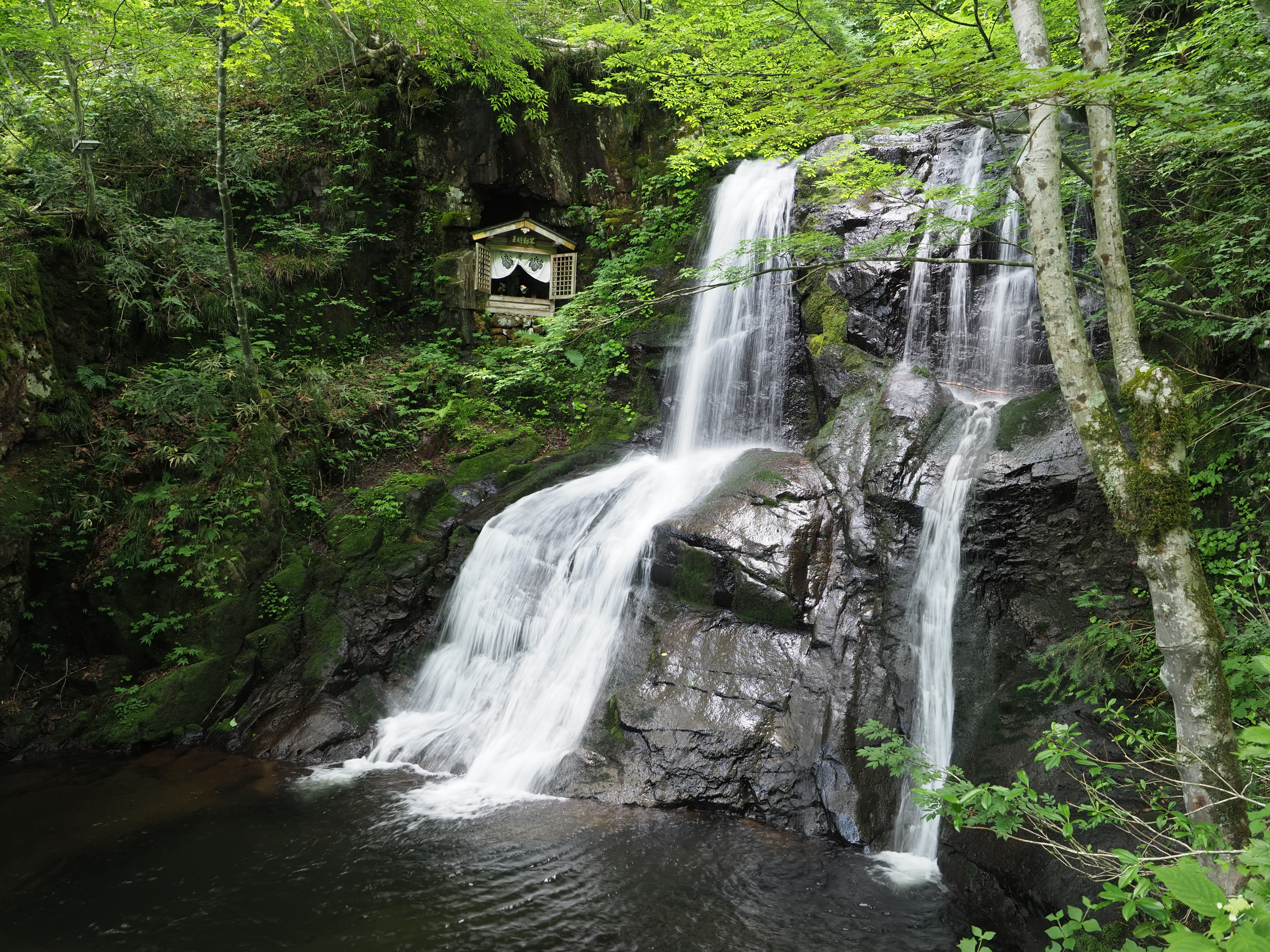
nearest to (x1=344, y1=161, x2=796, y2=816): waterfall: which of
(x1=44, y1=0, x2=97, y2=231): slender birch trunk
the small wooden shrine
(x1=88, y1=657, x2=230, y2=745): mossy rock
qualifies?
(x1=88, y1=657, x2=230, y2=745): mossy rock

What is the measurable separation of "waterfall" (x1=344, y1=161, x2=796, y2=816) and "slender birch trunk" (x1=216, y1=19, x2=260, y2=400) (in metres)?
3.79

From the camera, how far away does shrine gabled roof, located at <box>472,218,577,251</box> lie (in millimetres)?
12797

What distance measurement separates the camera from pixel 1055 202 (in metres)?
3.48

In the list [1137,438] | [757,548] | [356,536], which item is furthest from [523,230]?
[1137,438]

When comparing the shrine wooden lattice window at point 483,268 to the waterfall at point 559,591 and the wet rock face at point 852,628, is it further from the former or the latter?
the wet rock face at point 852,628

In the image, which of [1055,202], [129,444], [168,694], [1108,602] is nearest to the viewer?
[1055,202]

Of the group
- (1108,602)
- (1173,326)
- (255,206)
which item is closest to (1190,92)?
(1173,326)

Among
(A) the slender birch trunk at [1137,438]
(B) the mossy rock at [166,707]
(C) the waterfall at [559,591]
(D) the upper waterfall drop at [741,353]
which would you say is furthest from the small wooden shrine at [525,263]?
(A) the slender birch trunk at [1137,438]

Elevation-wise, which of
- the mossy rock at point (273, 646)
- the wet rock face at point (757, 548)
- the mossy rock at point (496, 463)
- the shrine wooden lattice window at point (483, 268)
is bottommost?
the mossy rock at point (273, 646)

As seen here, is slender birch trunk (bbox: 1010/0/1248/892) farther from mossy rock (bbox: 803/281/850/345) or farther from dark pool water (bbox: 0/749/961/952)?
mossy rock (bbox: 803/281/850/345)

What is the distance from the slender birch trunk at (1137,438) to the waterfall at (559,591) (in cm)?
236

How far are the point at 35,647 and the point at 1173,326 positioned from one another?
36.7ft

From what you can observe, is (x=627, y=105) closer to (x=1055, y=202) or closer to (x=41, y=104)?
(x=41, y=104)

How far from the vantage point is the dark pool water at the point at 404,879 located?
4328 millimetres
